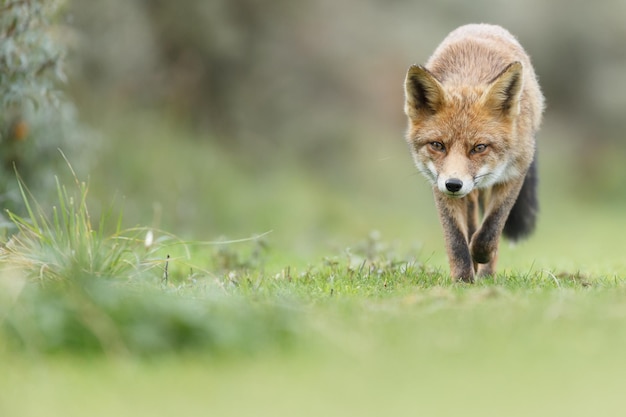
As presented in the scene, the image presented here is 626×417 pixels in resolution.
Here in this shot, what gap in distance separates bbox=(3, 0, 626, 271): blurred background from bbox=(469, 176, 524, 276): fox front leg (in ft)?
5.53

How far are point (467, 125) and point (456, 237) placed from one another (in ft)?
2.99

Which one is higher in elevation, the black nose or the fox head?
the fox head

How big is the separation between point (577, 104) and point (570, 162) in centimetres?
194

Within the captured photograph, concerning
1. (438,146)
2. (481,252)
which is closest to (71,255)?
(438,146)

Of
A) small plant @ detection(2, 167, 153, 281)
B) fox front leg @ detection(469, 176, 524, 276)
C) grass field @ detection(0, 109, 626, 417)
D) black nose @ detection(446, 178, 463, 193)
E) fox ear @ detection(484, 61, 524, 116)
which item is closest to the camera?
grass field @ detection(0, 109, 626, 417)

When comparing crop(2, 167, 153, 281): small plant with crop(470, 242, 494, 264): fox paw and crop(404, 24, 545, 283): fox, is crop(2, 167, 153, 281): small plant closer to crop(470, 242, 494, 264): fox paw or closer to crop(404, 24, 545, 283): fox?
crop(404, 24, 545, 283): fox

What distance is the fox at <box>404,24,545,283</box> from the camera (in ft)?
22.2

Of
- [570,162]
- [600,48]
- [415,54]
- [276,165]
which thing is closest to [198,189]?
[276,165]

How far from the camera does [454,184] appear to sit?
6535mm

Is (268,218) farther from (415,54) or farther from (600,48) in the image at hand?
(600,48)

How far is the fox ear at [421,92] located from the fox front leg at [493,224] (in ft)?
2.92

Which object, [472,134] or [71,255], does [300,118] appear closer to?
[472,134]

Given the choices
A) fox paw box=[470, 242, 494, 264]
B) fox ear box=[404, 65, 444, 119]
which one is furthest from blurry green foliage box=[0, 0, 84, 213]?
fox paw box=[470, 242, 494, 264]

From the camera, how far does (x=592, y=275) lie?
23.7ft
